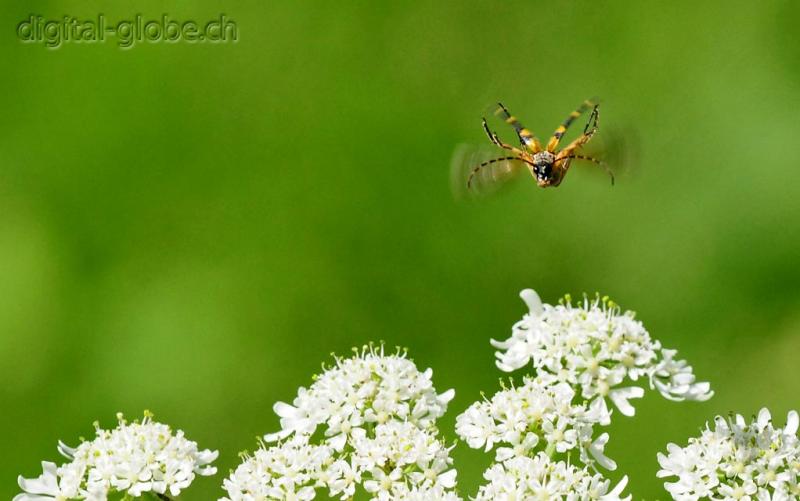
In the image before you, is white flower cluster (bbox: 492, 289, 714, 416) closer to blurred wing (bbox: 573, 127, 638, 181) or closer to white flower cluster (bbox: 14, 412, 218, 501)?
blurred wing (bbox: 573, 127, 638, 181)

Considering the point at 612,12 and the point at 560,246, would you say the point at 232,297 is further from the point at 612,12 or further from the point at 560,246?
the point at 612,12

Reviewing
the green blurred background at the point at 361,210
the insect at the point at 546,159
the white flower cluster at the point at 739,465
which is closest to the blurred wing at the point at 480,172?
the insect at the point at 546,159

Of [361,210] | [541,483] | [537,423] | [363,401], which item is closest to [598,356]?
[537,423]

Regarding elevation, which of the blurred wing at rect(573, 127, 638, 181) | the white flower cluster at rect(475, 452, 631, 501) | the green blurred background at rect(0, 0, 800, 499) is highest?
the green blurred background at rect(0, 0, 800, 499)

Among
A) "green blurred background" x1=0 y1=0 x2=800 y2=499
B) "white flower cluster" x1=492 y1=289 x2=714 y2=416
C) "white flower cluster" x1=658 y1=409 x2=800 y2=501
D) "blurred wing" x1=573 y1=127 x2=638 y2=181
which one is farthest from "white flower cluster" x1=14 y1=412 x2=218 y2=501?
"green blurred background" x1=0 y1=0 x2=800 y2=499

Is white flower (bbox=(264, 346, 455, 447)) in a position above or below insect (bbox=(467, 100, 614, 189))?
below

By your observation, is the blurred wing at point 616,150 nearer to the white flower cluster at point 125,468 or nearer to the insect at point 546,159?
the insect at point 546,159

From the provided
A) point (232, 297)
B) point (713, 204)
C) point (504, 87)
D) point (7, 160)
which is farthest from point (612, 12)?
point (7, 160)

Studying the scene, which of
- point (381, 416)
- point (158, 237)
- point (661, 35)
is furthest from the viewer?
point (661, 35)

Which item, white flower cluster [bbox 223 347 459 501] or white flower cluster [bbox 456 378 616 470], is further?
white flower cluster [bbox 456 378 616 470]
